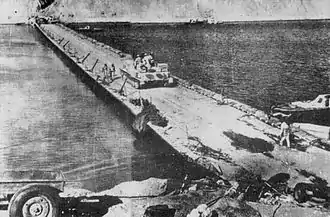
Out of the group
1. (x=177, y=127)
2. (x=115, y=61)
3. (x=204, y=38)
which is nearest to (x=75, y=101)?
(x=115, y=61)

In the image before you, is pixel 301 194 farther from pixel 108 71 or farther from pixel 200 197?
pixel 108 71

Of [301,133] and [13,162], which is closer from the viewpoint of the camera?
[13,162]

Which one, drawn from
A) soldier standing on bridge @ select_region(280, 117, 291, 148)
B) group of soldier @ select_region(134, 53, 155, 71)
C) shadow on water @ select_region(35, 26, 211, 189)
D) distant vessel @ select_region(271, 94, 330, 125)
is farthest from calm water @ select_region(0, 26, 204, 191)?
distant vessel @ select_region(271, 94, 330, 125)

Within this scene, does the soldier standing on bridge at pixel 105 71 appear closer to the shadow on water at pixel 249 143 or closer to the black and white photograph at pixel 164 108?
the black and white photograph at pixel 164 108

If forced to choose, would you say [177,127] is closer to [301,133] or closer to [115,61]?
[115,61]

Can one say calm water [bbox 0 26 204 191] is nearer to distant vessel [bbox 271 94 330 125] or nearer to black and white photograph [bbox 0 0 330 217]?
black and white photograph [bbox 0 0 330 217]

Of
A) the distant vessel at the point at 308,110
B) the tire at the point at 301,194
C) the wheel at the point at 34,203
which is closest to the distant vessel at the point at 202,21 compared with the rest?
the distant vessel at the point at 308,110
